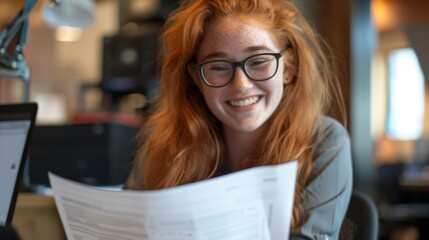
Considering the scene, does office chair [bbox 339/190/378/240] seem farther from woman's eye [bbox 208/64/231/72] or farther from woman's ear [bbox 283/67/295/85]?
woman's eye [bbox 208/64/231/72]

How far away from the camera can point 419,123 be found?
7660 mm

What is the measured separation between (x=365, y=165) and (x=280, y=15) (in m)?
2.88

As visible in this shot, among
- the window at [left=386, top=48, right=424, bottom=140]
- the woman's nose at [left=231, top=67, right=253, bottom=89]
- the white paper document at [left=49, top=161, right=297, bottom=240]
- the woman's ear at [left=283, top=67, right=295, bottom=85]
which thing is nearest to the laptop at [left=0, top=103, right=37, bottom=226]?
the white paper document at [left=49, top=161, right=297, bottom=240]

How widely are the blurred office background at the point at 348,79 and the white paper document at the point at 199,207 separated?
702 mm

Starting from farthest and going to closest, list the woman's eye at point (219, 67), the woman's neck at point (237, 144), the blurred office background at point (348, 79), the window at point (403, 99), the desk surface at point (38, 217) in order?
the window at point (403, 99) < the blurred office background at point (348, 79) < the desk surface at point (38, 217) < the woman's neck at point (237, 144) < the woman's eye at point (219, 67)

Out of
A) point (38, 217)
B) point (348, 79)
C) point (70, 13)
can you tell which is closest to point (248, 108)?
point (38, 217)

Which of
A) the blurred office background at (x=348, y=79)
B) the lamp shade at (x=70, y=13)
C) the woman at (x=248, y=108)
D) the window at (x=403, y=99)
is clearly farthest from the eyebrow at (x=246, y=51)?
the window at (x=403, y=99)

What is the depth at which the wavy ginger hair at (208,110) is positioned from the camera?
1.10 m

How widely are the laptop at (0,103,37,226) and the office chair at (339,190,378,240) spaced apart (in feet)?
2.09

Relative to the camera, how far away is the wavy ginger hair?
1.10 meters

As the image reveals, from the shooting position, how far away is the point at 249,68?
1.05 m

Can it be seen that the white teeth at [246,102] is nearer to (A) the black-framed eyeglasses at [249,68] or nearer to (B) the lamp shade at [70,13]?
(A) the black-framed eyeglasses at [249,68]

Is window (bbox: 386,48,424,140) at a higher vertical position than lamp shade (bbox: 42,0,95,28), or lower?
lower

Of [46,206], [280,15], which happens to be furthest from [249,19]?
[46,206]
